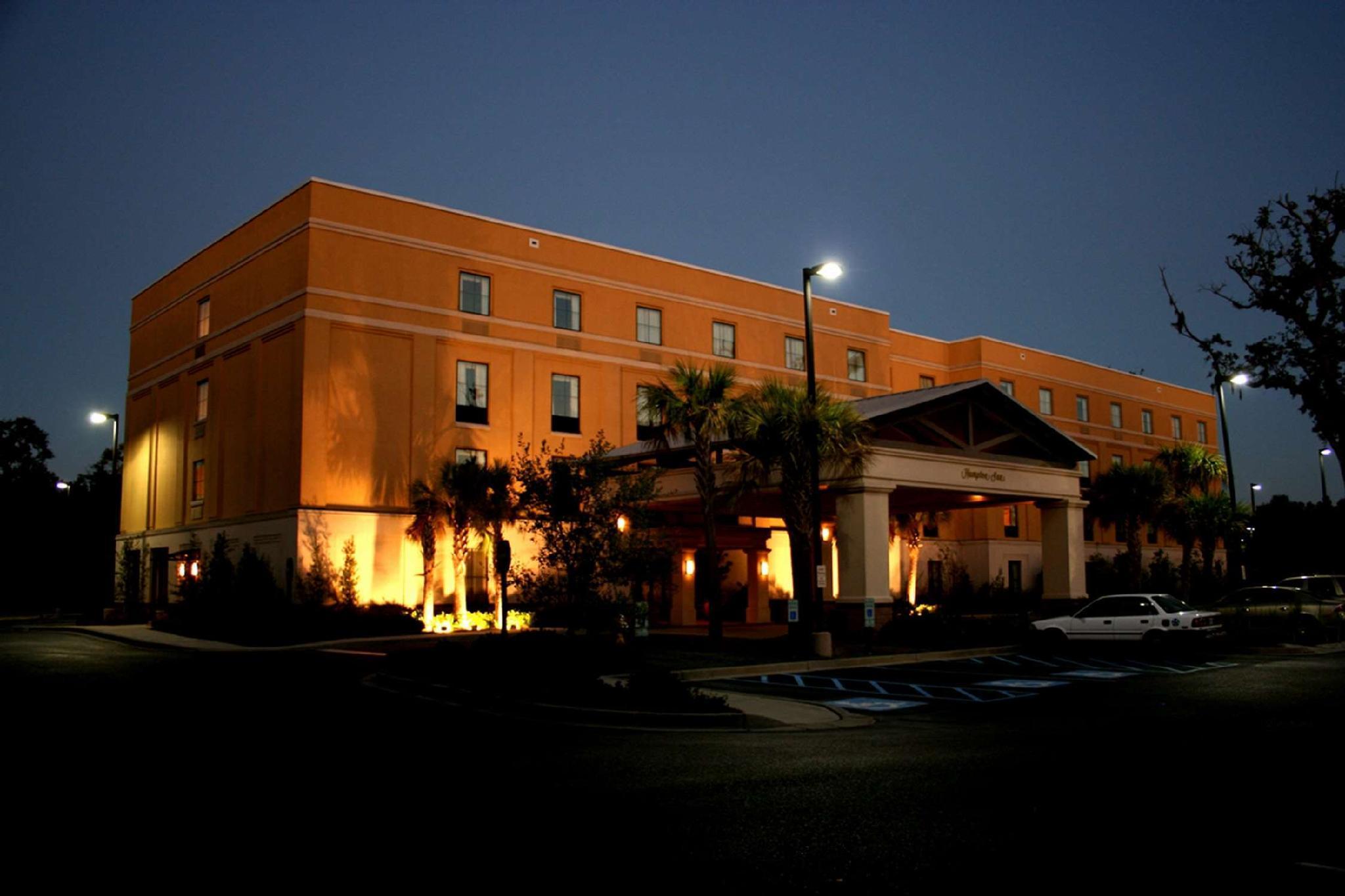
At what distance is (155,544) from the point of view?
4403cm

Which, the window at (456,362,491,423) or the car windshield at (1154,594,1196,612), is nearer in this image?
the car windshield at (1154,594,1196,612)

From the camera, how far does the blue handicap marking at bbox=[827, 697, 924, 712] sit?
56.2 ft

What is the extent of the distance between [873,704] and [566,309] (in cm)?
2639

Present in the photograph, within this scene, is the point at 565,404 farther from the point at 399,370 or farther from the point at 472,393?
the point at 399,370

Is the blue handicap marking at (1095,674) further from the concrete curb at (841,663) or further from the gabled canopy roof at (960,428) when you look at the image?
the gabled canopy roof at (960,428)

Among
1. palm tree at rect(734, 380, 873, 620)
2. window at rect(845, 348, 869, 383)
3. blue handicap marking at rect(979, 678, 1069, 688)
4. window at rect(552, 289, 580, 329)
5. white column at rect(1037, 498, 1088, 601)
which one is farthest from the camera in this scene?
window at rect(845, 348, 869, 383)

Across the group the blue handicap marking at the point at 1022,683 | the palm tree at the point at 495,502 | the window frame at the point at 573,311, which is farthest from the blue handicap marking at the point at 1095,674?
the window frame at the point at 573,311

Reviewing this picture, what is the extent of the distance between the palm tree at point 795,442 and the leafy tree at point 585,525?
118 inches

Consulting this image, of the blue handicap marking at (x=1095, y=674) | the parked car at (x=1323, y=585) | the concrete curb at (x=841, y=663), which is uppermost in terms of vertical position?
the parked car at (x=1323, y=585)

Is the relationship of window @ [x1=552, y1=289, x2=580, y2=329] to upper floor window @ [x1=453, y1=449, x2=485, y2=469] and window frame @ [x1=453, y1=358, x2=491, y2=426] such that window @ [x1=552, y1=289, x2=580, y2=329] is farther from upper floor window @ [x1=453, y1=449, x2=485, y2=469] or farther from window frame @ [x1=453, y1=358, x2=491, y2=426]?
upper floor window @ [x1=453, y1=449, x2=485, y2=469]

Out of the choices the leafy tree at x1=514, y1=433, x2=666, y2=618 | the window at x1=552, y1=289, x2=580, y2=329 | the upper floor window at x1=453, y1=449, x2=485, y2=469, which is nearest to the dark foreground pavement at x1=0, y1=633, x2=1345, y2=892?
the leafy tree at x1=514, y1=433, x2=666, y2=618

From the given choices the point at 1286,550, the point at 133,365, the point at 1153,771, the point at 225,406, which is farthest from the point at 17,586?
the point at 1286,550

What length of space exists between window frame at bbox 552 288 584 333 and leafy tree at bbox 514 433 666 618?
14819 mm

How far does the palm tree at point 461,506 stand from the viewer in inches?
1371
